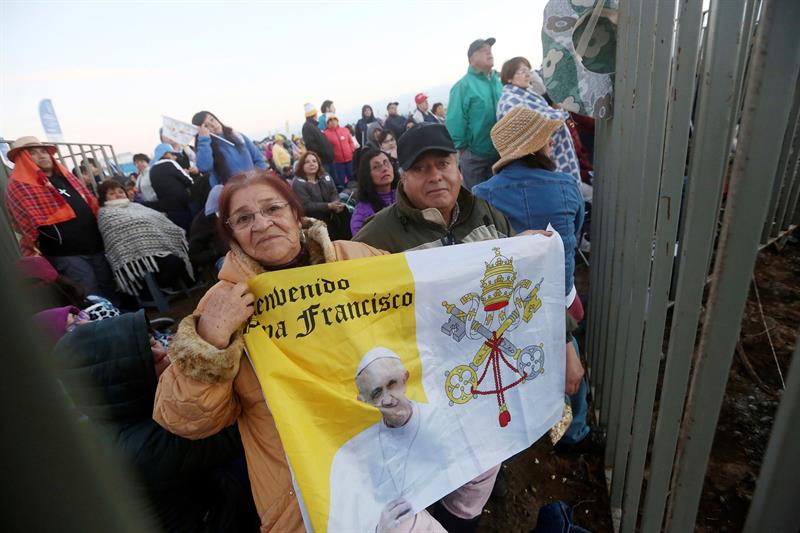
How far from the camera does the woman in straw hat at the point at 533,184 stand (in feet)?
7.51

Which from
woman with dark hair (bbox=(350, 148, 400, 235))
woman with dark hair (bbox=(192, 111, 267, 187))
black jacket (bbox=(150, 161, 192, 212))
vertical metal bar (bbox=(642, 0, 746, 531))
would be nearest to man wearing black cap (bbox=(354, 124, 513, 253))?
vertical metal bar (bbox=(642, 0, 746, 531))

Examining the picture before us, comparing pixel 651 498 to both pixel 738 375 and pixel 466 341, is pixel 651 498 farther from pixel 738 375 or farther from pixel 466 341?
pixel 738 375

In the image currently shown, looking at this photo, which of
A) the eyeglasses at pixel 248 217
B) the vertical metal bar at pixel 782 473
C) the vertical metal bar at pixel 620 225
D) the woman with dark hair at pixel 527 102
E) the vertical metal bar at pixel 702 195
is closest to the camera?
the vertical metal bar at pixel 782 473

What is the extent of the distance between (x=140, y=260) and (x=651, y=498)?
5.60m

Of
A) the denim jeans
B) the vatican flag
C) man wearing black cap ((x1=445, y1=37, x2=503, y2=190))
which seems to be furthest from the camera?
man wearing black cap ((x1=445, y1=37, x2=503, y2=190))

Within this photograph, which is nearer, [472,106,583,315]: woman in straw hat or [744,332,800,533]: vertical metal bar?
[744,332,800,533]: vertical metal bar

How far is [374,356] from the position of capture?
1491mm

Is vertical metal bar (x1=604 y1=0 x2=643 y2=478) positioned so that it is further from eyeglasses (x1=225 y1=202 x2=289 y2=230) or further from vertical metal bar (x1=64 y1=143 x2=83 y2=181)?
vertical metal bar (x1=64 y1=143 x2=83 y2=181)

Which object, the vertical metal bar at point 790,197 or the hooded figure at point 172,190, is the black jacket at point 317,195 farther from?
the vertical metal bar at point 790,197

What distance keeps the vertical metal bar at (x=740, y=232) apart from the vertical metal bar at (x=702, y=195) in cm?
14

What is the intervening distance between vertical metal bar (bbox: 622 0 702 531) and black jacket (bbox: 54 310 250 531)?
1.71 metres

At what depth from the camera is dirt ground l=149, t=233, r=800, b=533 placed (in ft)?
6.84

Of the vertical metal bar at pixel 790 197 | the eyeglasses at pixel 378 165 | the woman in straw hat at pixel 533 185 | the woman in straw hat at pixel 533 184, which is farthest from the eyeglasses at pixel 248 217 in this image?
the vertical metal bar at pixel 790 197

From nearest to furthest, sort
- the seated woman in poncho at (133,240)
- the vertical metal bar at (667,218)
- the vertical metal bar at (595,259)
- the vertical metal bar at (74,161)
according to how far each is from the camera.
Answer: the vertical metal bar at (667,218) → the vertical metal bar at (595,259) → the seated woman in poncho at (133,240) → the vertical metal bar at (74,161)
